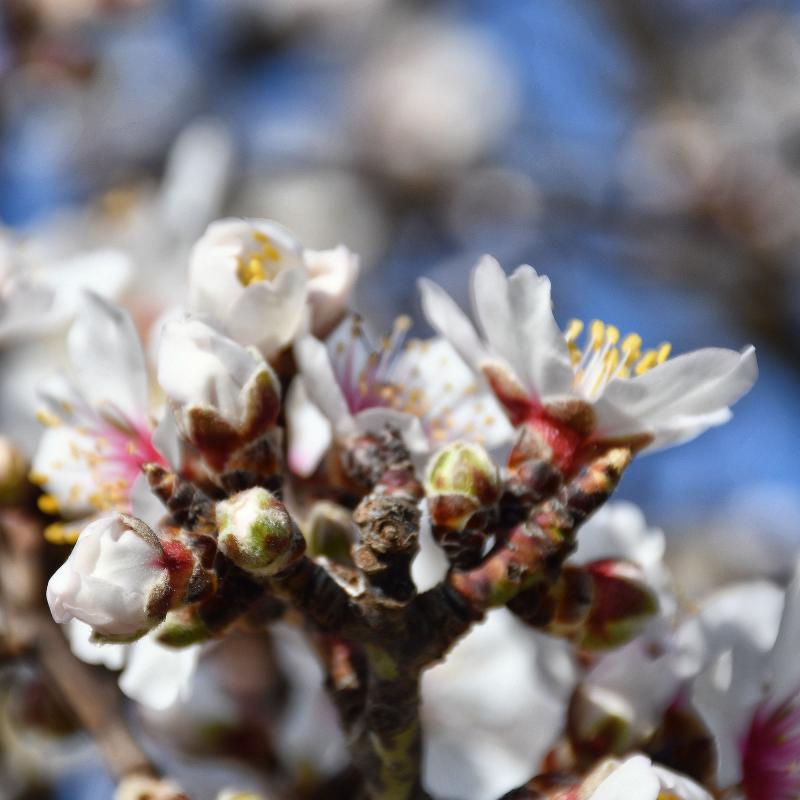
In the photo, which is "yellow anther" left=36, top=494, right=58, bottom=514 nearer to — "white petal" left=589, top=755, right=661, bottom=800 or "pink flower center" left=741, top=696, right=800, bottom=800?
"white petal" left=589, top=755, right=661, bottom=800

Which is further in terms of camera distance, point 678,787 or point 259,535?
point 678,787

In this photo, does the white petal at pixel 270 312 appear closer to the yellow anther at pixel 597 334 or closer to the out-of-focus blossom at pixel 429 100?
the yellow anther at pixel 597 334

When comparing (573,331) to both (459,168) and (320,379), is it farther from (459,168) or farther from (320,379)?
(459,168)

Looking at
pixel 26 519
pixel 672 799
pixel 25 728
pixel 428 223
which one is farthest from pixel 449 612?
pixel 428 223

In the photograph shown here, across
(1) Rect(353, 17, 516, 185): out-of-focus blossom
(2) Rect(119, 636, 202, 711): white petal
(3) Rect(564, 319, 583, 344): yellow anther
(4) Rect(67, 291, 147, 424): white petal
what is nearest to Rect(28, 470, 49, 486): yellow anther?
(4) Rect(67, 291, 147, 424): white petal

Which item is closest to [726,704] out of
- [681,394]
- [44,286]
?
[681,394]

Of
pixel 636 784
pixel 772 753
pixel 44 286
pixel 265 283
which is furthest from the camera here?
pixel 44 286

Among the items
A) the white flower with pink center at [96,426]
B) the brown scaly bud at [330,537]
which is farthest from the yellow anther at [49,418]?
the brown scaly bud at [330,537]
